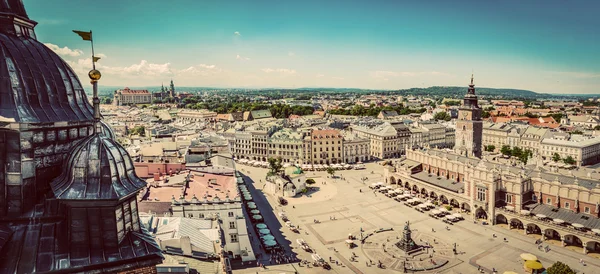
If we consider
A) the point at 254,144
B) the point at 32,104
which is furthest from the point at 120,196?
the point at 254,144

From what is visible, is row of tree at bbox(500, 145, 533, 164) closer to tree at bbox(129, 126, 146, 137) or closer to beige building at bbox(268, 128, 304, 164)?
beige building at bbox(268, 128, 304, 164)

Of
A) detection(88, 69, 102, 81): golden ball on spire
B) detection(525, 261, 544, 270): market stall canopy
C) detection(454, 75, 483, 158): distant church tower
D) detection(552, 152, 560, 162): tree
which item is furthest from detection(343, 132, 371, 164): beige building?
detection(88, 69, 102, 81): golden ball on spire

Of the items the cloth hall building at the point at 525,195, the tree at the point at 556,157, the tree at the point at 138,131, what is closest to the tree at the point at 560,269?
the cloth hall building at the point at 525,195

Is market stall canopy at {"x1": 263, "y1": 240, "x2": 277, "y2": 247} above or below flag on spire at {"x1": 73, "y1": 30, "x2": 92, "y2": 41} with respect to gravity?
below

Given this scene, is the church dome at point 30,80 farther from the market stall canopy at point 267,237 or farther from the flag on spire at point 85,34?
the market stall canopy at point 267,237

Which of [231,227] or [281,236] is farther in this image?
[281,236]

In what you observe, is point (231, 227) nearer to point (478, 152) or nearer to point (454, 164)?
point (454, 164)
